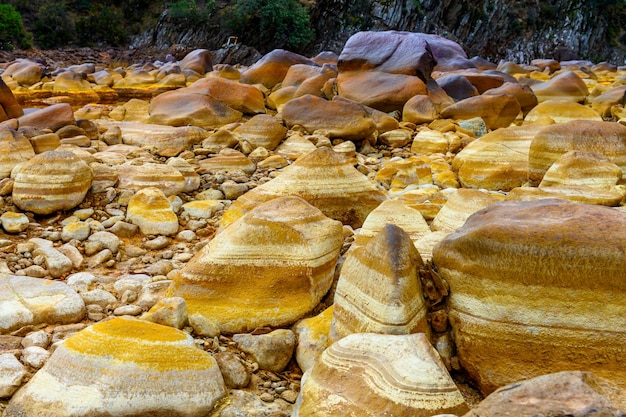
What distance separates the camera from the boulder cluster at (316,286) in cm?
185

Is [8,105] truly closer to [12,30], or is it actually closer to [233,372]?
[233,372]

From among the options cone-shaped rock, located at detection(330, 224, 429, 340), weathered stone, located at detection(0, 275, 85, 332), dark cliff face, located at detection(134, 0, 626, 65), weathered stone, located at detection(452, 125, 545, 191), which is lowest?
dark cliff face, located at detection(134, 0, 626, 65)

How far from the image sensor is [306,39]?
2684cm

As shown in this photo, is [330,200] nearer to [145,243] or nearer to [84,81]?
[145,243]

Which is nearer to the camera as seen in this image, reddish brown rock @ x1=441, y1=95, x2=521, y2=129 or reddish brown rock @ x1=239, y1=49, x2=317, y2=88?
reddish brown rock @ x1=441, y1=95, x2=521, y2=129

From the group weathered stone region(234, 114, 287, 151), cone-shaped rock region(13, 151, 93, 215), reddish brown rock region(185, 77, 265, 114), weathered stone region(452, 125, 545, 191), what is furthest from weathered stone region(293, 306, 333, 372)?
reddish brown rock region(185, 77, 265, 114)

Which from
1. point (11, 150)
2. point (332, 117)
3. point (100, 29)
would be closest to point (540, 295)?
point (11, 150)

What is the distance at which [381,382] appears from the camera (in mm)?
1721

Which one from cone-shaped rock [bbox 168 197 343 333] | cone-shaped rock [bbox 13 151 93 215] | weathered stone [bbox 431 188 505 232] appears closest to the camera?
cone-shaped rock [bbox 168 197 343 333]

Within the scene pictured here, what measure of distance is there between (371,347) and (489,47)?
33198mm

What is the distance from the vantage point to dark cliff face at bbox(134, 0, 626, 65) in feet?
98.3

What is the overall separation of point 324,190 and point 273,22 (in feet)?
77.6

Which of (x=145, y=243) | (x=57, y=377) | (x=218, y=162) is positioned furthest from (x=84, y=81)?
(x=57, y=377)

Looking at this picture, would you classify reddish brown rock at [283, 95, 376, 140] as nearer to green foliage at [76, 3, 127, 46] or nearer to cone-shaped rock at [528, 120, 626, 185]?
cone-shaped rock at [528, 120, 626, 185]
